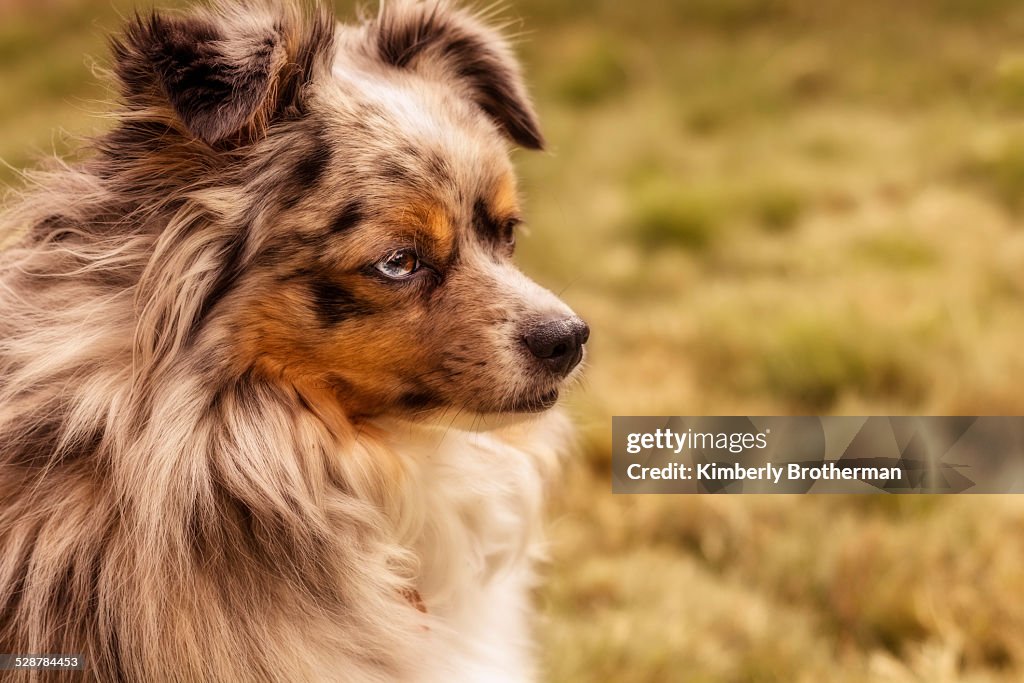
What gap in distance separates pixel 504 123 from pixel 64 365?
1362mm

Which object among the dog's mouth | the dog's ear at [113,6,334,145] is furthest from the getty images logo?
the dog's ear at [113,6,334,145]

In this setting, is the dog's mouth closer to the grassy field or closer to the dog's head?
the dog's head

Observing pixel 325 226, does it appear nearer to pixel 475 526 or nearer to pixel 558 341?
pixel 558 341

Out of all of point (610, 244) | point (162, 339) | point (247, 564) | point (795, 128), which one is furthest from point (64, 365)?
point (795, 128)

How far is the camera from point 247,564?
6.61 ft

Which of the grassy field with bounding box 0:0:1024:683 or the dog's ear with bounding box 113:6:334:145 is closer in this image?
the dog's ear with bounding box 113:6:334:145

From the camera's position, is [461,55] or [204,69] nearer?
[204,69]

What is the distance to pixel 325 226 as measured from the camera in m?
2.04
